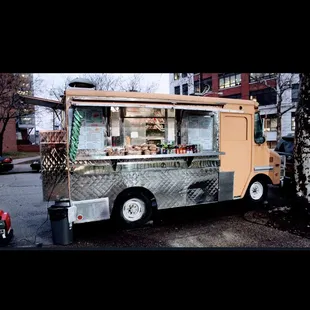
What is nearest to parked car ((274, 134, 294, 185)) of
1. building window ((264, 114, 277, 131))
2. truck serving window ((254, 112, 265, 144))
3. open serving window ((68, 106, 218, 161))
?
truck serving window ((254, 112, 265, 144))

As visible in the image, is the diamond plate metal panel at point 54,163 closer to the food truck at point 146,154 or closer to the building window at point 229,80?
the food truck at point 146,154

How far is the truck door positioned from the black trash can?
387 centimetres

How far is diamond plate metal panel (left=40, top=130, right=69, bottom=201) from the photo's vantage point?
502 centimetres

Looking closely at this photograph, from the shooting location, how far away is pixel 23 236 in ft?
16.8

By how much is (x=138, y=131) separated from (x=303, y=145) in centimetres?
398

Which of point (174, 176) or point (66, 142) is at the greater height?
point (66, 142)

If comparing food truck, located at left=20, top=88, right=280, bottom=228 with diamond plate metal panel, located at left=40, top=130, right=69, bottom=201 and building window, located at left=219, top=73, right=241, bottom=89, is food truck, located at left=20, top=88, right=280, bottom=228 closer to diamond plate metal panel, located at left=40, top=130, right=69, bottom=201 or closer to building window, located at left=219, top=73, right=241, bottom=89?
diamond plate metal panel, located at left=40, top=130, right=69, bottom=201

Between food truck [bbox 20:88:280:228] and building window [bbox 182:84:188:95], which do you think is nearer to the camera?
food truck [bbox 20:88:280:228]

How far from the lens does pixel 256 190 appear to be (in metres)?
6.98

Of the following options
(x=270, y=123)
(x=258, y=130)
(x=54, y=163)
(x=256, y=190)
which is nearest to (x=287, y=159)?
(x=256, y=190)
